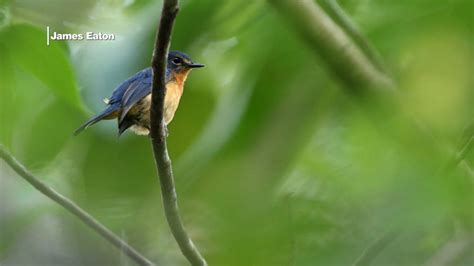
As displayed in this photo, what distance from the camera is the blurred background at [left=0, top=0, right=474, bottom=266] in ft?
0.79

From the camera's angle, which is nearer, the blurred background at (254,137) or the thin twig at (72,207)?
the blurred background at (254,137)

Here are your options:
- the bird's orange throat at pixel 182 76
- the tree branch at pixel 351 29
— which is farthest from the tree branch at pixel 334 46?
the bird's orange throat at pixel 182 76

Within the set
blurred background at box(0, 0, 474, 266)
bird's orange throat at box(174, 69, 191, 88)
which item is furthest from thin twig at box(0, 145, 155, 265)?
bird's orange throat at box(174, 69, 191, 88)

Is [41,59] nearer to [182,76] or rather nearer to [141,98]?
[182,76]

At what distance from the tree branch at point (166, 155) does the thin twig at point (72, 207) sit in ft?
0.10

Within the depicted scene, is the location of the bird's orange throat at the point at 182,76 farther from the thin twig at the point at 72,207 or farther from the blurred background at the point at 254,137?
the thin twig at the point at 72,207

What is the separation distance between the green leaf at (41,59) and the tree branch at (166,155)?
2.2 inches

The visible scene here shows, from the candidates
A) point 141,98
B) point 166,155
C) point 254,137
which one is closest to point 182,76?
point 166,155

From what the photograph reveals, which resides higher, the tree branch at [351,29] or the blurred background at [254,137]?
the tree branch at [351,29]

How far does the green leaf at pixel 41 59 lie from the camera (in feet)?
1.09

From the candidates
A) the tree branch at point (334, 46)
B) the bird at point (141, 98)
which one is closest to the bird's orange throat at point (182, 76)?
the bird at point (141, 98)

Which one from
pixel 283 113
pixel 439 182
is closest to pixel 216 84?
pixel 283 113

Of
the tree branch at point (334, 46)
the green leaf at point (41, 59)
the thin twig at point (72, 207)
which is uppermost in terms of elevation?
the tree branch at point (334, 46)

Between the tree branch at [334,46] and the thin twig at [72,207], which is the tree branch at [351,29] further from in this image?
the thin twig at [72,207]
